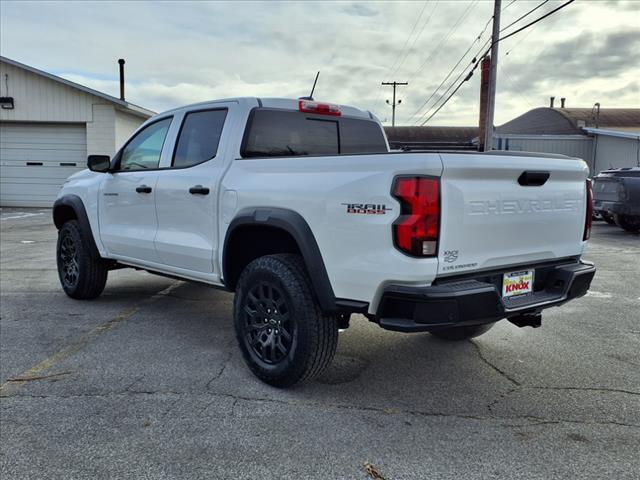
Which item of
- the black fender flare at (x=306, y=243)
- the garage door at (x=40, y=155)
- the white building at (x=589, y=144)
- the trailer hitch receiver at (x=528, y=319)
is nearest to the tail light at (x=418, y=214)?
the black fender flare at (x=306, y=243)

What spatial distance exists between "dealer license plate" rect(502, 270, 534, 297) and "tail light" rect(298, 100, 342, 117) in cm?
223

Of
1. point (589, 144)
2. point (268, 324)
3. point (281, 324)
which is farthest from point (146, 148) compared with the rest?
point (589, 144)

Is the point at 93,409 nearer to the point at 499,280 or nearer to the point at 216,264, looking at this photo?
the point at 216,264

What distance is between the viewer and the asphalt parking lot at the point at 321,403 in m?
2.81

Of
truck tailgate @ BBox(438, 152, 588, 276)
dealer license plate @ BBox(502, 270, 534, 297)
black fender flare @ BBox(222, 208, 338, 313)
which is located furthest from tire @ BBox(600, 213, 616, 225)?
black fender flare @ BBox(222, 208, 338, 313)

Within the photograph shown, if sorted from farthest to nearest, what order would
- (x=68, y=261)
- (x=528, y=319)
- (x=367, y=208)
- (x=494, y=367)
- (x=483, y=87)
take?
1. (x=483, y=87)
2. (x=68, y=261)
3. (x=494, y=367)
4. (x=528, y=319)
5. (x=367, y=208)

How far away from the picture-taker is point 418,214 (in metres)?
2.89

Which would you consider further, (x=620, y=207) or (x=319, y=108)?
(x=620, y=207)

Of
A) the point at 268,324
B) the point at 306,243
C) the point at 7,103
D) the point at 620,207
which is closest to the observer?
the point at 306,243

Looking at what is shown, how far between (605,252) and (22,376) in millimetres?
9953

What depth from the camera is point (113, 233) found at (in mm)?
5480

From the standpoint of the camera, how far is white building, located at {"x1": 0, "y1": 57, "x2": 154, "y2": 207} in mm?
19031

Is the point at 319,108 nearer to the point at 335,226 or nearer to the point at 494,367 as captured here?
the point at 335,226

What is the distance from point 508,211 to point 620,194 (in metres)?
10.6
